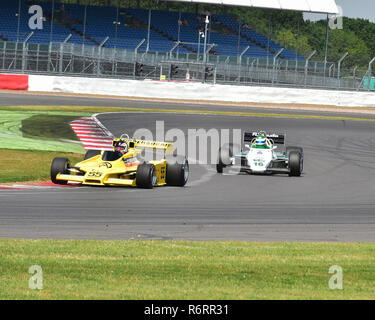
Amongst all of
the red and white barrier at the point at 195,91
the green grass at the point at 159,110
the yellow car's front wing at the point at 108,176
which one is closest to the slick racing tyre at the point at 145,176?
the yellow car's front wing at the point at 108,176

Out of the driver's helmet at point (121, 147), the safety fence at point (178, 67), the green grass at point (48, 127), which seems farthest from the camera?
Answer: the safety fence at point (178, 67)

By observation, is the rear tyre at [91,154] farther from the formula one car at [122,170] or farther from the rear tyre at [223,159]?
the rear tyre at [223,159]

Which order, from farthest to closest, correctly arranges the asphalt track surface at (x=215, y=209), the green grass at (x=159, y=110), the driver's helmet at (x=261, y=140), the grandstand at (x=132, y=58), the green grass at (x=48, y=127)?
the grandstand at (x=132, y=58) → the green grass at (x=159, y=110) → the green grass at (x=48, y=127) → the driver's helmet at (x=261, y=140) → the asphalt track surface at (x=215, y=209)

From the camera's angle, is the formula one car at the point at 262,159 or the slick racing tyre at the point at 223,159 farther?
the slick racing tyre at the point at 223,159

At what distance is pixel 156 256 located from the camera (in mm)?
8641

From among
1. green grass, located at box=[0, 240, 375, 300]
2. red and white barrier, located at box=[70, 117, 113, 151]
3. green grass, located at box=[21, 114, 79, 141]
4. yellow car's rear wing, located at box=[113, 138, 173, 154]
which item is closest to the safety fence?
green grass, located at box=[21, 114, 79, 141]

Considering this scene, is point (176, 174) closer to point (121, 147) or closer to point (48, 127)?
point (121, 147)

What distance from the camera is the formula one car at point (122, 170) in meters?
14.7

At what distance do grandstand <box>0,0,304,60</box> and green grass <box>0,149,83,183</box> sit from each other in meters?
31.6

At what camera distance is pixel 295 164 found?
1791 cm

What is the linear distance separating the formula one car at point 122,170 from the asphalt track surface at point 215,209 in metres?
0.23

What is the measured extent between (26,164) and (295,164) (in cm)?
A: 641

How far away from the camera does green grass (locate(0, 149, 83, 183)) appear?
15885 millimetres

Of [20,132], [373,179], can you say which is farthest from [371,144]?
[20,132]
